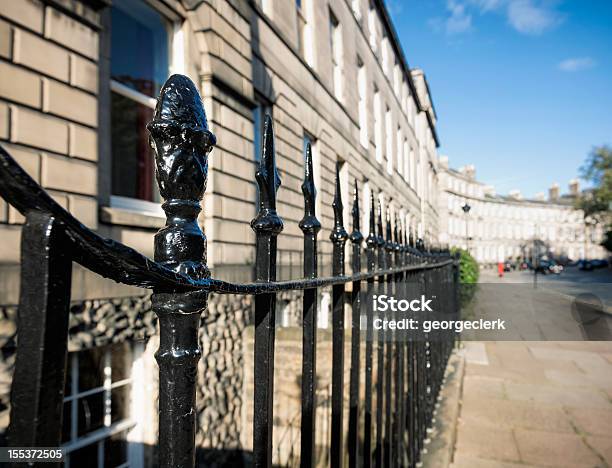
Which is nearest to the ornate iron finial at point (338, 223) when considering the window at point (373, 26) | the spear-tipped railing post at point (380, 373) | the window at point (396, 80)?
the spear-tipped railing post at point (380, 373)

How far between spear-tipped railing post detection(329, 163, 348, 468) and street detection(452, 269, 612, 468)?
210 cm

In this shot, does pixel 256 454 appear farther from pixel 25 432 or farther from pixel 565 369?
pixel 565 369

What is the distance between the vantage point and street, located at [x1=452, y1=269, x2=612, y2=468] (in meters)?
3.19

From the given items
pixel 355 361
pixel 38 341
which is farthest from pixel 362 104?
pixel 38 341

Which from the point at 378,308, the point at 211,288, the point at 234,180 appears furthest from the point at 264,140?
the point at 234,180

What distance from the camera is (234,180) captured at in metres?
6.55

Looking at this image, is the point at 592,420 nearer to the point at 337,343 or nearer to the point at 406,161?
the point at 337,343

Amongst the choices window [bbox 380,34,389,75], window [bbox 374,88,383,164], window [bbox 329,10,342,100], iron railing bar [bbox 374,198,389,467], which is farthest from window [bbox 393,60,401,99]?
iron railing bar [bbox 374,198,389,467]

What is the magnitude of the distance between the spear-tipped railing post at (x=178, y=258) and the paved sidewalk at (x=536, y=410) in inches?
118

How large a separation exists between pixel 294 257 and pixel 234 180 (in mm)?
3112

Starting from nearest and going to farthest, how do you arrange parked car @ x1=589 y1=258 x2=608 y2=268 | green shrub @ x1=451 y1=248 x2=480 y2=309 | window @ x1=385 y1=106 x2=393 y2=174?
green shrub @ x1=451 y1=248 x2=480 y2=309
window @ x1=385 y1=106 x2=393 y2=174
parked car @ x1=589 y1=258 x2=608 y2=268

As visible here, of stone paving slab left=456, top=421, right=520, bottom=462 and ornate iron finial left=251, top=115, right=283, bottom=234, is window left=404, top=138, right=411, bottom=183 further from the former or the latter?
ornate iron finial left=251, top=115, right=283, bottom=234

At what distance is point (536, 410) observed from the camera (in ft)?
13.2

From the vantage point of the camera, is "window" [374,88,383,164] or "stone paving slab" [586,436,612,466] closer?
"stone paving slab" [586,436,612,466]
